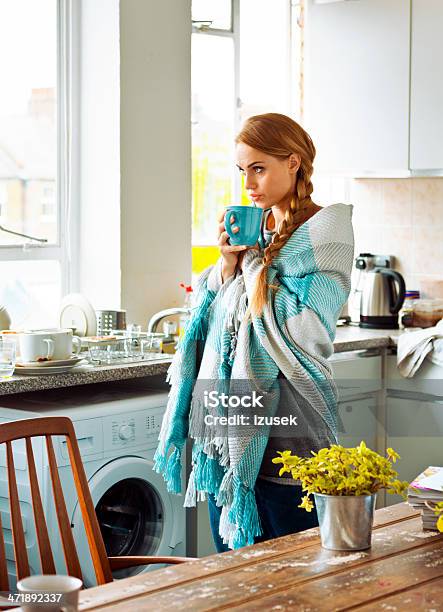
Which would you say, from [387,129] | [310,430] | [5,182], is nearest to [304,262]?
[310,430]

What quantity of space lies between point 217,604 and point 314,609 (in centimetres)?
14

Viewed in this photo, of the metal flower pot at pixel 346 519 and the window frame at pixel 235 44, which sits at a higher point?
the window frame at pixel 235 44

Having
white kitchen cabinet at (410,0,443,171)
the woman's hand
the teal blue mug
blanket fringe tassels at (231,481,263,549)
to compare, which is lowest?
blanket fringe tassels at (231,481,263,549)

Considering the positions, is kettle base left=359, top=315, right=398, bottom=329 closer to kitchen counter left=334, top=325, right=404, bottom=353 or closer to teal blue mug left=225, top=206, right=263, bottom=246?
kitchen counter left=334, top=325, right=404, bottom=353

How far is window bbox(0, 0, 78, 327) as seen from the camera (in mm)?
3789

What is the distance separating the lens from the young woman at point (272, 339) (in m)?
2.40

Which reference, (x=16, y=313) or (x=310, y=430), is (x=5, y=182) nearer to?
(x=16, y=313)

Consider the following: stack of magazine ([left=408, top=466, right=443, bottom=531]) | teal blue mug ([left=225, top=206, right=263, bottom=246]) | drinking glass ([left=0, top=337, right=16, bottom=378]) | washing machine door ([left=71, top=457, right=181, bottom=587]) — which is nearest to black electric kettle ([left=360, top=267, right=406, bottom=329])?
washing machine door ([left=71, top=457, right=181, bottom=587])

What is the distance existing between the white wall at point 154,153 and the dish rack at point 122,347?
31cm

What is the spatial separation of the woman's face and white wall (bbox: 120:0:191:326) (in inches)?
53.8

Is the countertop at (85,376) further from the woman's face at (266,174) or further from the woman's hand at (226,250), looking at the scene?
the woman's face at (266,174)

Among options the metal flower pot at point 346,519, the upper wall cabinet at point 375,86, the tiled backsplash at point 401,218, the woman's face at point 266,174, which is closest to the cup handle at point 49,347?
the woman's face at point 266,174

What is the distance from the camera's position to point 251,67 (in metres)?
4.70

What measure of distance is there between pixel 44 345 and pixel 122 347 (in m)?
0.37
